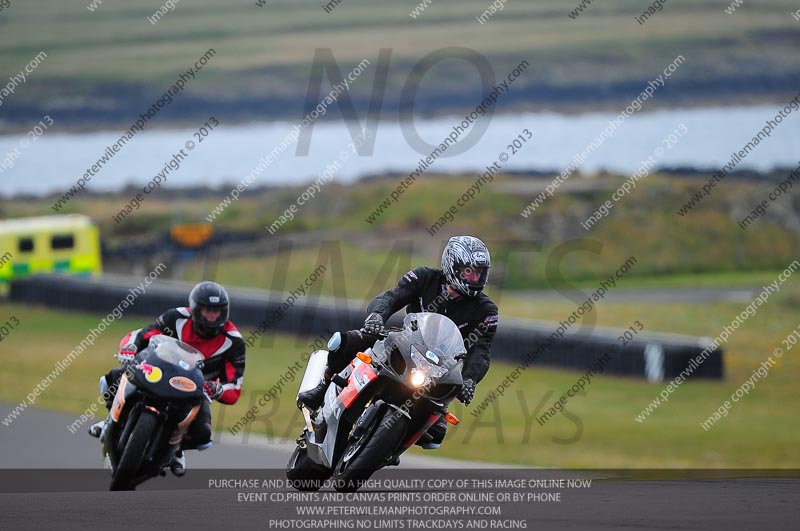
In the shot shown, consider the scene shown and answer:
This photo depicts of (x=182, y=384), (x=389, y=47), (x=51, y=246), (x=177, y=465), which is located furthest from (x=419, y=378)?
(x=389, y=47)

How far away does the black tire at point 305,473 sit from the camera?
29.9 ft

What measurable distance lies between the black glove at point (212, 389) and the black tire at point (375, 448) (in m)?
1.82

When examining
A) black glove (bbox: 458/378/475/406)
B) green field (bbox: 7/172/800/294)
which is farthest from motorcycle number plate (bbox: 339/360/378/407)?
green field (bbox: 7/172/800/294)

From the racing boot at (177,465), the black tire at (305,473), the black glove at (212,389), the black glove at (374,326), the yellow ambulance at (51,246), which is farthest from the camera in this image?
the yellow ambulance at (51,246)

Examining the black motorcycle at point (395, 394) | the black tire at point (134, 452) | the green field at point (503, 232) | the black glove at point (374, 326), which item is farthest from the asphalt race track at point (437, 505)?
the green field at point (503, 232)

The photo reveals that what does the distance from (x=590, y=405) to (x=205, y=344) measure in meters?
9.63

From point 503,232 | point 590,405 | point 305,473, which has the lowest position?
point 503,232

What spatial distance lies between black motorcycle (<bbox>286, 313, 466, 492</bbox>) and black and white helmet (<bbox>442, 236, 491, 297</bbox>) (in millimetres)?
644

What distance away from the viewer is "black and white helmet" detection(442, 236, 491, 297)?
890 centimetres

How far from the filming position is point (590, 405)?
745 inches

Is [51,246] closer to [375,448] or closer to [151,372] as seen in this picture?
[151,372]

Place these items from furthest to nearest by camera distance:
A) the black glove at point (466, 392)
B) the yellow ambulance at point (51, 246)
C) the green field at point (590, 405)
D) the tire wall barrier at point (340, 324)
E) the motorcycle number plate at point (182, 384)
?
the yellow ambulance at point (51, 246) < the tire wall barrier at point (340, 324) < the green field at point (590, 405) < the motorcycle number plate at point (182, 384) < the black glove at point (466, 392)

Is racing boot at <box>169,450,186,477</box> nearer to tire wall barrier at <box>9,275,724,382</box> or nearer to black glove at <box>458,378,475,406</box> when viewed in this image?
black glove at <box>458,378,475,406</box>

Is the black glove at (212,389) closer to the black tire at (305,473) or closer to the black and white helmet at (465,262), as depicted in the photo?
the black tire at (305,473)
